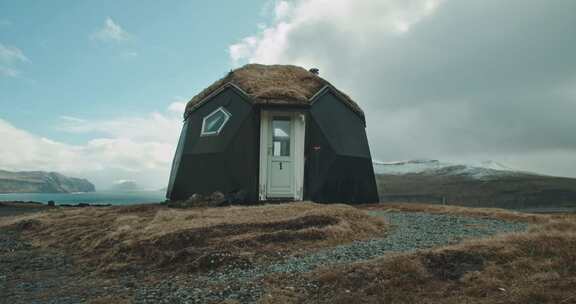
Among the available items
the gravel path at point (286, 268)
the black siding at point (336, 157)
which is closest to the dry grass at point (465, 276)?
the gravel path at point (286, 268)

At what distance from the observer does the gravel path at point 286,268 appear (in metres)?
4.85

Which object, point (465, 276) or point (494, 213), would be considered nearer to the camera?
point (465, 276)

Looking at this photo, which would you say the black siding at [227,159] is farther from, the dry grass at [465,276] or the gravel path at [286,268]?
the dry grass at [465,276]

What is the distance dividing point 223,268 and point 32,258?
517cm

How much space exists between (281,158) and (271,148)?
55cm

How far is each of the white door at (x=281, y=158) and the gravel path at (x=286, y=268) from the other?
5626 mm

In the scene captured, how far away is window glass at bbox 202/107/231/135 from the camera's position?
14734mm

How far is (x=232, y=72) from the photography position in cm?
1695

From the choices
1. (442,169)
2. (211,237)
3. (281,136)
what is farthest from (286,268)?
(442,169)

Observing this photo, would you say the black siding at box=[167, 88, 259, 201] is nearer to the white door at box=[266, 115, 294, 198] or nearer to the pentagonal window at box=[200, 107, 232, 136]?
the pentagonal window at box=[200, 107, 232, 136]

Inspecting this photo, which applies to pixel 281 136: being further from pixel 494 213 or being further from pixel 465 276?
pixel 465 276

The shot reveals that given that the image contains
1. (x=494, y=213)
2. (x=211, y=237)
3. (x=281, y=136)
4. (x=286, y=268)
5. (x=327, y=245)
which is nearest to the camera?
(x=286, y=268)

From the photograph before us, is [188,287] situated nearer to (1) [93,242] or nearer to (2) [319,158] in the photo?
(1) [93,242]

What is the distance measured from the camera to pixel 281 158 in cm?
1407
